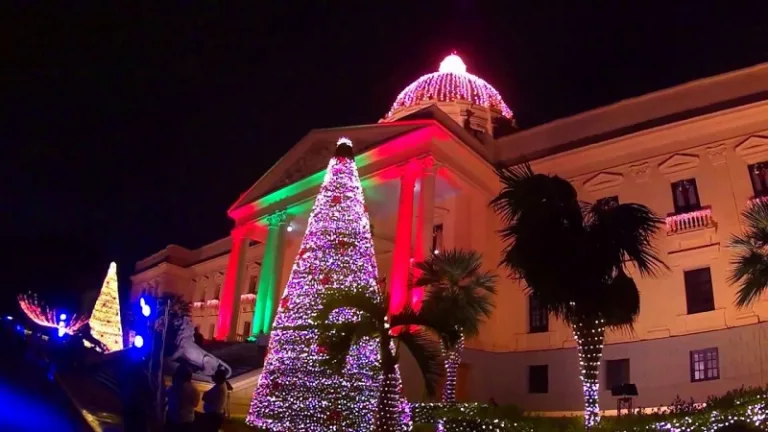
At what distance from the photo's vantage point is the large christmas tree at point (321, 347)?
41.1 feet

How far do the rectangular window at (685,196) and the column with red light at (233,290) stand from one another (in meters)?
19.8

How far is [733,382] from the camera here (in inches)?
737

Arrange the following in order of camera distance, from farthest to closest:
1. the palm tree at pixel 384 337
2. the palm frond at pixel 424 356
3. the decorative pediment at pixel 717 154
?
the decorative pediment at pixel 717 154, the palm frond at pixel 424 356, the palm tree at pixel 384 337

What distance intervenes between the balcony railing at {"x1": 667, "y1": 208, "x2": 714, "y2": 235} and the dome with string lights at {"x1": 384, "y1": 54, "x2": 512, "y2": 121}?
15815mm

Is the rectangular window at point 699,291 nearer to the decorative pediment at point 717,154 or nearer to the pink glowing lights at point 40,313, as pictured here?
the decorative pediment at point 717,154

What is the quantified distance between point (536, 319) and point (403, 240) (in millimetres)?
6235

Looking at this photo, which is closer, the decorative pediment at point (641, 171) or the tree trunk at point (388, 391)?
the tree trunk at point (388, 391)

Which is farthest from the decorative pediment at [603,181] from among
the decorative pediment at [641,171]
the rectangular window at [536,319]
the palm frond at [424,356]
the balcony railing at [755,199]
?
the palm frond at [424,356]

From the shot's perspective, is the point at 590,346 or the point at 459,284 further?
the point at 459,284

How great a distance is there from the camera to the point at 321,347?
1213 cm

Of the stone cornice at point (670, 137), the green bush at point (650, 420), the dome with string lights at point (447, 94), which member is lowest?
the green bush at point (650, 420)

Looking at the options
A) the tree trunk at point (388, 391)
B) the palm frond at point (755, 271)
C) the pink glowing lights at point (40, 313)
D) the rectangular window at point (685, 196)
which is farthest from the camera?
the pink glowing lights at point (40, 313)

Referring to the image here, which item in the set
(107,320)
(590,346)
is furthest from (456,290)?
(107,320)

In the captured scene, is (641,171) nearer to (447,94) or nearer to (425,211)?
(425,211)
